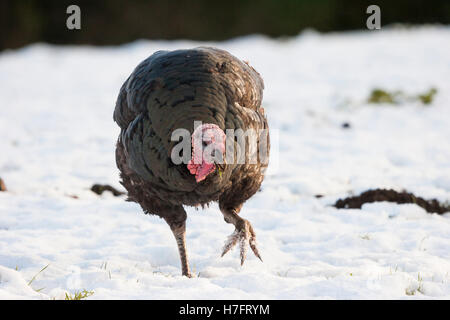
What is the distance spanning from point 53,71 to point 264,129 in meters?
10.5

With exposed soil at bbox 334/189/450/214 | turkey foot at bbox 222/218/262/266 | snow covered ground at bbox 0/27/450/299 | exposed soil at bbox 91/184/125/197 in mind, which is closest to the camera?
snow covered ground at bbox 0/27/450/299

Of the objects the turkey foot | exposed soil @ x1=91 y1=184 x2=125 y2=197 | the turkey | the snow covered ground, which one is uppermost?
the turkey

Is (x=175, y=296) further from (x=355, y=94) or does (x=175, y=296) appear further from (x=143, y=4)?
(x=143, y=4)

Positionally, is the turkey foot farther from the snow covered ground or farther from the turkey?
the snow covered ground

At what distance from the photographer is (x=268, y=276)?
363 centimetres

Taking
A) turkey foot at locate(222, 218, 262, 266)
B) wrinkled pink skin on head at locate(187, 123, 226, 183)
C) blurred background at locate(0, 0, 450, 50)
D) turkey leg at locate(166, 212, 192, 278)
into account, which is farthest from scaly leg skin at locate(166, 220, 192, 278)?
blurred background at locate(0, 0, 450, 50)

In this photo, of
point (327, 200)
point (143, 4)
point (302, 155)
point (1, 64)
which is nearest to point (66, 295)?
point (327, 200)

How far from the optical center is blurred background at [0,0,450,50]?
1741 centimetres

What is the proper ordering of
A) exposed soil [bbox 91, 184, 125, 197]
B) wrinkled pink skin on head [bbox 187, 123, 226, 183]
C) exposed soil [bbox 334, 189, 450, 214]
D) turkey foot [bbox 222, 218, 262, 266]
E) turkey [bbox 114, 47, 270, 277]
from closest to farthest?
wrinkled pink skin on head [bbox 187, 123, 226, 183]
turkey [bbox 114, 47, 270, 277]
turkey foot [bbox 222, 218, 262, 266]
exposed soil [bbox 334, 189, 450, 214]
exposed soil [bbox 91, 184, 125, 197]

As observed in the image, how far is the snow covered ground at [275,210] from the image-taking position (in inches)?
140

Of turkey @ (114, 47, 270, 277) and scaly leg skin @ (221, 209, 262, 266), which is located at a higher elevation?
turkey @ (114, 47, 270, 277)

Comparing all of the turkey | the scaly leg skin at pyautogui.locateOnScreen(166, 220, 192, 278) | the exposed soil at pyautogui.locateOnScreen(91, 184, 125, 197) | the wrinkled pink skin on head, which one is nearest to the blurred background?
the exposed soil at pyautogui.locateOnScreen(91, 184, 125, 197)

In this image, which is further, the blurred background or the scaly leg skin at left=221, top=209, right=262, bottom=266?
the blurred background

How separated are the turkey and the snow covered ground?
506 millimetres
